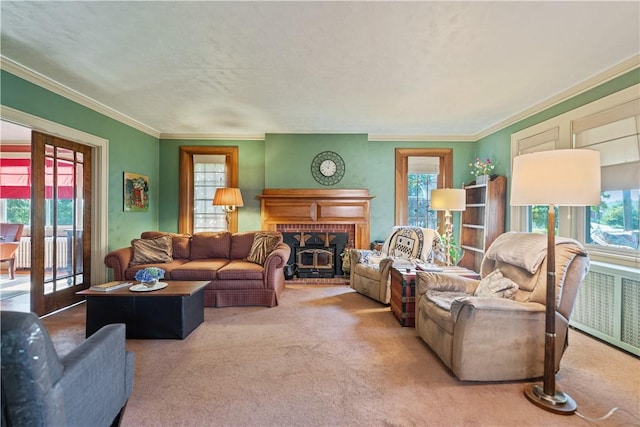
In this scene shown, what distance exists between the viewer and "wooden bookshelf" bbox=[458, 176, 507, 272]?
432 cm

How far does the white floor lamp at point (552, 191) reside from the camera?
1789mm

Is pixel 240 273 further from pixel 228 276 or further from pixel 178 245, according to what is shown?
pixel 178 245

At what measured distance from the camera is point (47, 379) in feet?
3.32

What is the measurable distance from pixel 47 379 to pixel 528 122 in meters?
4.96

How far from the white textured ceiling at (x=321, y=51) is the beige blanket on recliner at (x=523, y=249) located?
1.53 m

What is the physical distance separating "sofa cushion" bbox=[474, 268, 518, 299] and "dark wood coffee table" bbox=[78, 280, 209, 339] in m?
2.58

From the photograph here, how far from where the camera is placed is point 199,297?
3.11 m

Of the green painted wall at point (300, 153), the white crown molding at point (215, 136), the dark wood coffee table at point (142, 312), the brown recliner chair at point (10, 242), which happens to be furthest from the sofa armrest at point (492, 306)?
the brown recliner chair at point (10, 242)

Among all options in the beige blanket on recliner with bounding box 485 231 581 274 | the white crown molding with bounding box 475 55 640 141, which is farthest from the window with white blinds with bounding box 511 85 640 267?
the beige blanket on recliner with bounding box 485 231 581 274

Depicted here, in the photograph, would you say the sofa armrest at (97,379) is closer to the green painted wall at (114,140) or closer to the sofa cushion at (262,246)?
the sofa cushion at (262,246)

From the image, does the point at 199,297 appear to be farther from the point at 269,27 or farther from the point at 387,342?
the point at 269,27

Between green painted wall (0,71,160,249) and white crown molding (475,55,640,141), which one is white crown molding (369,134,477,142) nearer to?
white crown molding (475,55,640,141)

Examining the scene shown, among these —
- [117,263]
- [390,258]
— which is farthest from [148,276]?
[390,258]

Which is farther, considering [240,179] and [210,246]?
[240,179]
